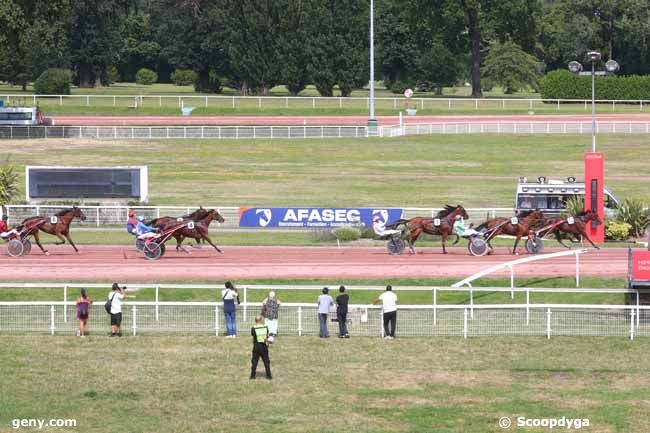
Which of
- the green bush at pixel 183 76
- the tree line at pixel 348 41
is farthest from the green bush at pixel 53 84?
the green bush at pixel 183 76

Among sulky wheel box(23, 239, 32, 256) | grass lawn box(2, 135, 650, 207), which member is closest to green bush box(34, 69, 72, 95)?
grass lawn box(2, 135, 650, 207)

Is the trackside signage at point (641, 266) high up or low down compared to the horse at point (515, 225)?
down

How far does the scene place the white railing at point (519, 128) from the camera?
218ft

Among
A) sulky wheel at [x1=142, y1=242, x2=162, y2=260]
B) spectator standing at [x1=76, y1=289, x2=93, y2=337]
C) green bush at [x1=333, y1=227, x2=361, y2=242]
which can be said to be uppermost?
green bush at [x1=333, y1=227, x2=361, y2=242]

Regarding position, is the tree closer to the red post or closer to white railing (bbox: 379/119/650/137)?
white railing (bbox: 379/119/650/137)

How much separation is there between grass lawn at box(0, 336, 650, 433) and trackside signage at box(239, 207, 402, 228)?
611 inches

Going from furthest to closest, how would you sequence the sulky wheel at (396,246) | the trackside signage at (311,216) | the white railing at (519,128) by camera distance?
1. the white railing at (519,128)
2. the trackside signage at (311,216)
3. the sulky wheel at (396,246)

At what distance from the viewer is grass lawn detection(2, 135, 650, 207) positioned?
154 ft

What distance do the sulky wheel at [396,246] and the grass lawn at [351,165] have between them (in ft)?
37.1

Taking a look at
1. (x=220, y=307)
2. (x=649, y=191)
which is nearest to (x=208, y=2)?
(x=649, y=191)

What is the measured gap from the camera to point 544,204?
37.4 metres

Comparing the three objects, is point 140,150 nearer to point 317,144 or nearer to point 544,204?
point 317,144

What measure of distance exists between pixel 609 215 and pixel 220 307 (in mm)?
15542

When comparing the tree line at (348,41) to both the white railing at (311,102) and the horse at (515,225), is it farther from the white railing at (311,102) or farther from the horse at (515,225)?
the horse at (515,225)
